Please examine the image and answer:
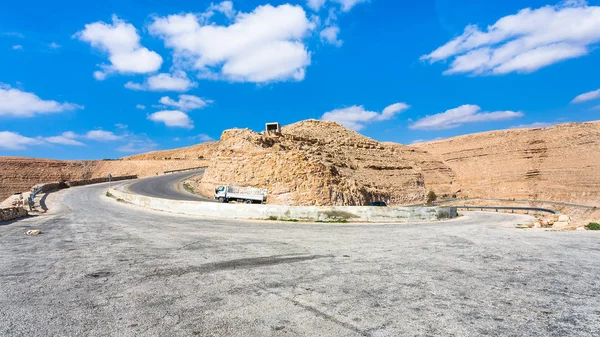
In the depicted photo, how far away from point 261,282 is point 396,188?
49074 millimetres

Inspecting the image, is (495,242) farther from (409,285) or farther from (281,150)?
(281,150)

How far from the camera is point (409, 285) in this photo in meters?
6.39

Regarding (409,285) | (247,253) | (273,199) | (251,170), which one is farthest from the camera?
(251,170)

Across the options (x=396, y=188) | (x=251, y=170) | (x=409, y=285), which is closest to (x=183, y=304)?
(x=409, y=285)

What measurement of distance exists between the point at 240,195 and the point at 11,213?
57.5 feet

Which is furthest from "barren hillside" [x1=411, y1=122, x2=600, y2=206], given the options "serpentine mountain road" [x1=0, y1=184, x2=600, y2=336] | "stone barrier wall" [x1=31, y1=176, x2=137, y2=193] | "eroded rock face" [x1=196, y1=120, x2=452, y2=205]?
"stone barrier wall" [x1=31, y1=176, x2=137, y2=193]

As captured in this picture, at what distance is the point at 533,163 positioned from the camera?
5981 cm

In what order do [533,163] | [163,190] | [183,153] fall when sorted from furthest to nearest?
[183,153] → [533,163] → [163,190]

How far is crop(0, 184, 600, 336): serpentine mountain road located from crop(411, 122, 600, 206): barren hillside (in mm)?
51060

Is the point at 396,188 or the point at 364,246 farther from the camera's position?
the point at 396,188

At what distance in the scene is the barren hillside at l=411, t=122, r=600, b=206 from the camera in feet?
167

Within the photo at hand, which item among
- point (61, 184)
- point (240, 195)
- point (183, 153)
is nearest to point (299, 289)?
point (240, 195)

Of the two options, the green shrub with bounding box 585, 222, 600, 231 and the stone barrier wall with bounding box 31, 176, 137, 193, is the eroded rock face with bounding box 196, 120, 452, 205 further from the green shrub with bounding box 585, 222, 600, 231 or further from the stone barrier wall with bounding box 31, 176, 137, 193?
the green shrub with bounding box 585, 222, 600, 231

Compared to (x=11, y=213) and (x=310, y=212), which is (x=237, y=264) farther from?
(x=11, y=213)
